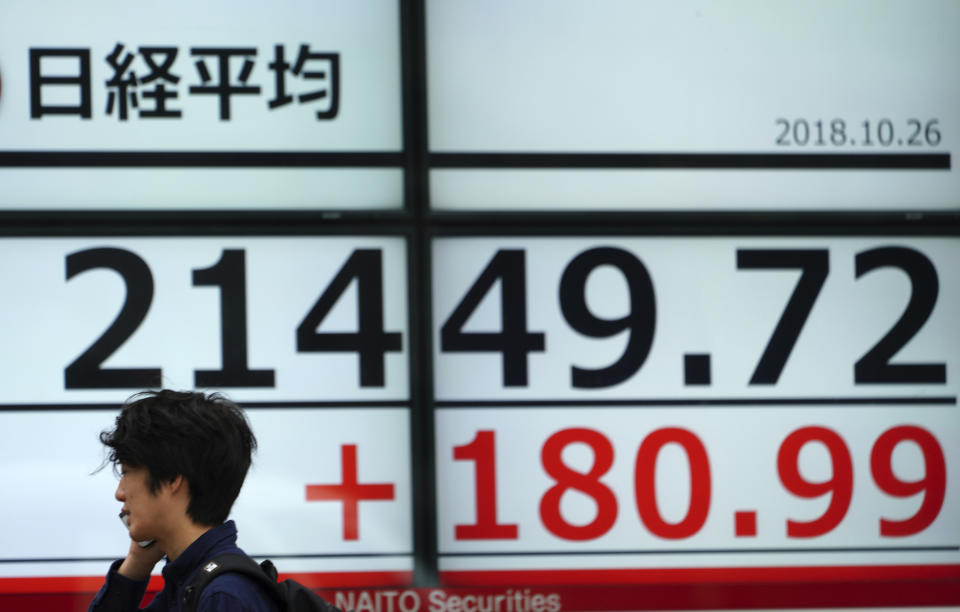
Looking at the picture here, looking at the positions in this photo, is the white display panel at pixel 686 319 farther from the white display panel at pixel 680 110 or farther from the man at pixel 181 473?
the man at pixel 181 473

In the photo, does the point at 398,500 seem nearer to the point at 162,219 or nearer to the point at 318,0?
the point at 162,219

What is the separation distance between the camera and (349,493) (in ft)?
9.66

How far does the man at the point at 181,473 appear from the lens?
1675mm

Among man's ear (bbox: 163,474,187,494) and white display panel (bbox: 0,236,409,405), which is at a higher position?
white display panel (bbox: 0,236,409,405)

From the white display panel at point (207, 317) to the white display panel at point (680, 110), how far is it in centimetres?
38

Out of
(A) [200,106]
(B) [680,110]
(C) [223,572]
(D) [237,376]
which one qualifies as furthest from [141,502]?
(B) [680,110]

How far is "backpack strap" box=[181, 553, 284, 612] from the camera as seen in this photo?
62.2 inches

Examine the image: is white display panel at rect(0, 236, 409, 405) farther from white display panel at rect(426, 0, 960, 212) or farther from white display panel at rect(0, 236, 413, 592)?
white display panel at rect(426, 0, 960, 212)

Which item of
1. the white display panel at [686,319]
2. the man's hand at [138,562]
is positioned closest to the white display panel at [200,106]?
the white display panel at [686,319]

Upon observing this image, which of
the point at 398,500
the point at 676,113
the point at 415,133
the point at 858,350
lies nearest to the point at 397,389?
the point at 398,500

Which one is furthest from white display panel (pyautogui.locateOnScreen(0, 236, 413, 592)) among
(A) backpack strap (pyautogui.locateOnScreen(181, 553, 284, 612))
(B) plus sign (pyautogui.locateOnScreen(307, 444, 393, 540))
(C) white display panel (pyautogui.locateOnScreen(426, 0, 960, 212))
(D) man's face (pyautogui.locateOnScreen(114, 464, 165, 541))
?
(A) backpack strap (pyautogui.locateOnScreen(181, 553, 284, 612))

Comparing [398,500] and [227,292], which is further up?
[227,292]

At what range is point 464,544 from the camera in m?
2.97

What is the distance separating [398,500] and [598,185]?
1.06 m
